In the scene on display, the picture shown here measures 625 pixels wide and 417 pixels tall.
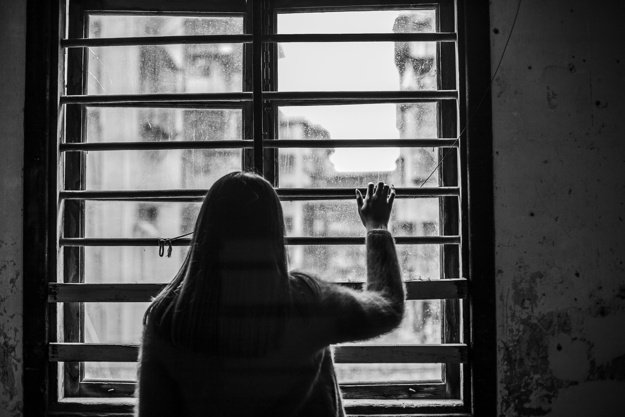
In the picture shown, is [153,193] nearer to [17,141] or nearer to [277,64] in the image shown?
[17,141]

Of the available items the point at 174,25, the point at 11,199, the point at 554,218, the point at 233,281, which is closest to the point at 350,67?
the point at 174,25

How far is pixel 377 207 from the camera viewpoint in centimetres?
148

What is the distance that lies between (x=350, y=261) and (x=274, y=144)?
614mm

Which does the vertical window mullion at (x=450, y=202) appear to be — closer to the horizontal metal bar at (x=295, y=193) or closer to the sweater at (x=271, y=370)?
the horizontal metal bar at (x=295, y=193)

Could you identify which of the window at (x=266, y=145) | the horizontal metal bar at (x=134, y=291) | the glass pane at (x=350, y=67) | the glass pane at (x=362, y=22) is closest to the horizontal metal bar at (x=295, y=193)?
the window at (x=266, y=145)

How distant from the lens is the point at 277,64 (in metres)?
1.86

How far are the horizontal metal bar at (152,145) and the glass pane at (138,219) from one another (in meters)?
0.25

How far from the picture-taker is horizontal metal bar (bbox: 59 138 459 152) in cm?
175

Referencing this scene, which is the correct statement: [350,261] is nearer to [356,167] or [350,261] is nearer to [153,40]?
[356,167]

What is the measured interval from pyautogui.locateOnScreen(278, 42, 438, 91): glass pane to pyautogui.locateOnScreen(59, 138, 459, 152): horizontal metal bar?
271mm

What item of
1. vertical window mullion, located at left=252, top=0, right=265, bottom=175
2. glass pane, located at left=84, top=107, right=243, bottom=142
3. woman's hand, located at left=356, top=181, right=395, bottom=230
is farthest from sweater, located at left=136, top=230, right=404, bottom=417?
glass pane, located at left=84, top=107, right=243, bottom=142

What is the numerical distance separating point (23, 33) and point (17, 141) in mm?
476

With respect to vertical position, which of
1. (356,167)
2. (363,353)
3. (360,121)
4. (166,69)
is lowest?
(363,353)

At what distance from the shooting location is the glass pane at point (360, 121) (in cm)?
183
